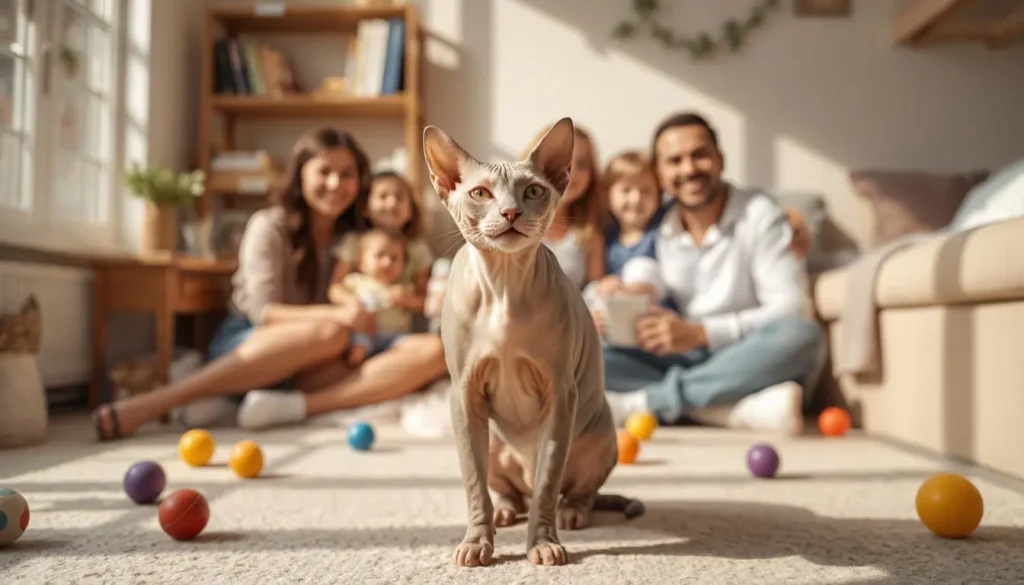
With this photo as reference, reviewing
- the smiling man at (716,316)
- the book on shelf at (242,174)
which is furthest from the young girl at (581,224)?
the book on shelf at (242,174)

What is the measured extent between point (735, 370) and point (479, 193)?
1739 millimetres

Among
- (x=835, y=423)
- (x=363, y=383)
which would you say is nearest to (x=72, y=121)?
(x=363, y=383)

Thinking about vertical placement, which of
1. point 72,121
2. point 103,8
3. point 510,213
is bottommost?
point 510,213

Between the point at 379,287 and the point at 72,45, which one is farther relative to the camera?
the point at 72,45

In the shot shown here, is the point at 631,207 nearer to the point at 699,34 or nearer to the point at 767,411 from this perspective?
the point at 767,411

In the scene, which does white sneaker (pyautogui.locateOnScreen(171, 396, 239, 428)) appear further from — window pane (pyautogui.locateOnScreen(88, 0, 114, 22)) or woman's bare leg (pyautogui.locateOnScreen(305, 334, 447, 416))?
window pane (pyautogui.locateOnScreen(88, 0, 114, 22))

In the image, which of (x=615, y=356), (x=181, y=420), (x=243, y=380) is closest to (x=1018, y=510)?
(x=615, y=356)

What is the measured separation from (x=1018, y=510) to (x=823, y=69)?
2979mm

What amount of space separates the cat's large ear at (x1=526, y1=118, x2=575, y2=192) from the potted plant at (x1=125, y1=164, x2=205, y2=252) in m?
2.45

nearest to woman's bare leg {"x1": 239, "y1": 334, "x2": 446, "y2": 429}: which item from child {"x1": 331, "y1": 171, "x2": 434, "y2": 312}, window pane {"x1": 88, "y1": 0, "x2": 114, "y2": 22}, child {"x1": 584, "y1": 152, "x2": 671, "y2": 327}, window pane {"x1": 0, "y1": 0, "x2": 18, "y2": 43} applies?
child {"x1": 331, "y1": 171, "x2": 434, "y2": 312}

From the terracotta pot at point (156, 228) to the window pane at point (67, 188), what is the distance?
0.28 metres

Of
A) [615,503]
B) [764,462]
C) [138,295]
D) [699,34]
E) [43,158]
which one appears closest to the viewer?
[615,503]

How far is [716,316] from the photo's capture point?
9.27ft

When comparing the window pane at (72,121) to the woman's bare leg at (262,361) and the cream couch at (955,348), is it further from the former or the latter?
the cream couch at (955,348)
